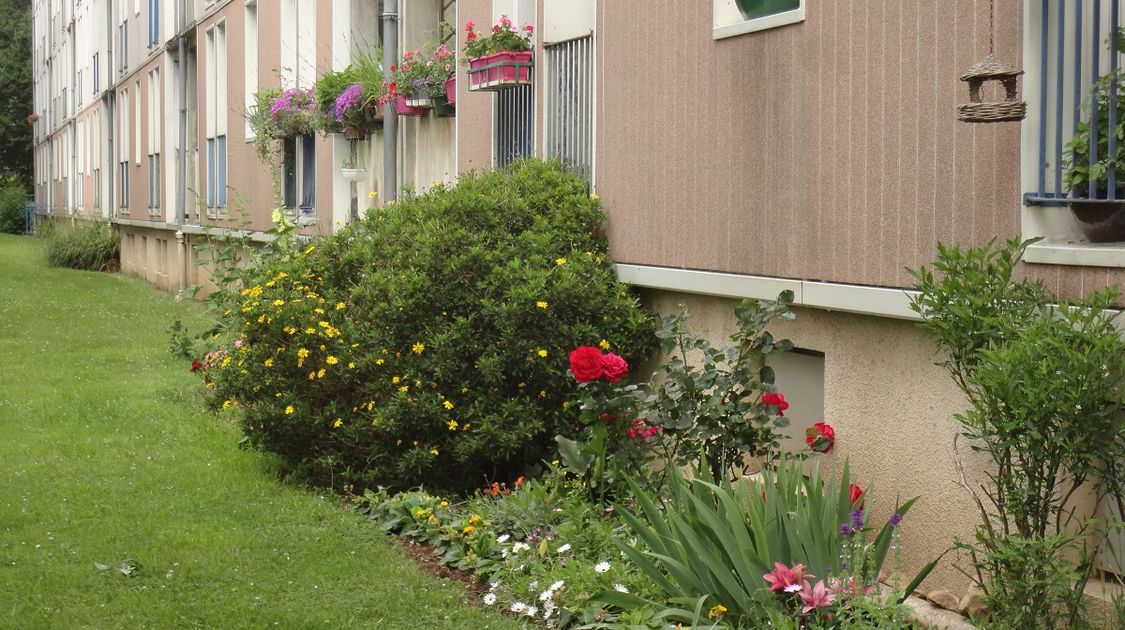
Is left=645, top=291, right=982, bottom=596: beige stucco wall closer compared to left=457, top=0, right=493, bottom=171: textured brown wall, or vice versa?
left=645, top=291, right=982, bottom=596: beige stucco wall

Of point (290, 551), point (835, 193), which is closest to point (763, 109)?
point (835, 193)

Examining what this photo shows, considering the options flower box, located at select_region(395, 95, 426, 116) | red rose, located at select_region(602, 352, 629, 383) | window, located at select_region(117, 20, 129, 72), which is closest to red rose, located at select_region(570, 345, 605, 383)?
red rose, located at select_region(602, 352, 629, 383)

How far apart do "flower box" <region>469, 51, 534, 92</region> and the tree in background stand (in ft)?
187

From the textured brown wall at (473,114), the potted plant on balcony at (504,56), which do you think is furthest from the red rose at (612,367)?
the textured brown wall at (473,114)

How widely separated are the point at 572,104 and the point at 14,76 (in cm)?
5799

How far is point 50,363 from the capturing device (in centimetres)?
1423

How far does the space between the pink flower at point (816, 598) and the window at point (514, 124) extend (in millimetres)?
5271

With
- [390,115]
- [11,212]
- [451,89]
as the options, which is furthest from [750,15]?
[11,212]

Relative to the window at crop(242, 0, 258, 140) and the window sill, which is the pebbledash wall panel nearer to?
the window sill

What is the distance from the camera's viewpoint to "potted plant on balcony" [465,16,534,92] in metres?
9.26

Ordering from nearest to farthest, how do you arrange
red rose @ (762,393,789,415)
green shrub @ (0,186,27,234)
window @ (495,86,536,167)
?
red rose @ (762,393,789,415)
window @ (495,86,536,167)
green shrub @ (0,186,27,234)

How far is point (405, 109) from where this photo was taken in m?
11.6

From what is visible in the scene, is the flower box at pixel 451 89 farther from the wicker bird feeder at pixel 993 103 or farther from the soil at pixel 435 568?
the wicker bird feeder at pixel 993 103

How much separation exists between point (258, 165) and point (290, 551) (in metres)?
11.8
